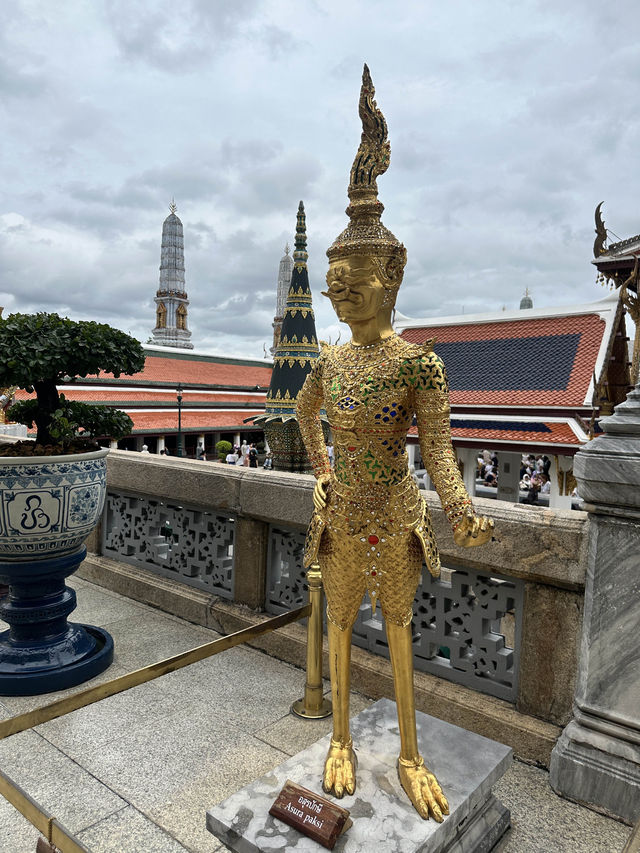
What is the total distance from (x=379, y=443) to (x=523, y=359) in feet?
43.8

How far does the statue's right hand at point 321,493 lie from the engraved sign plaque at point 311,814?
1.06 metres

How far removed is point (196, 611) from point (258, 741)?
1.61m

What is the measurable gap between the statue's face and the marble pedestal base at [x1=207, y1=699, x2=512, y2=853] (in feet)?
5.98

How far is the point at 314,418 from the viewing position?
257 cm

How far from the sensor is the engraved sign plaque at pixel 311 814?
6.33 feet

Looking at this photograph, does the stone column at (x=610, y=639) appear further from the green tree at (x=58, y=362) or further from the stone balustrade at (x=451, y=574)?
the green tree at (x=58, y=362)

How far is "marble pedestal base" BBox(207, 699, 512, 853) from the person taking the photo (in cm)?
195

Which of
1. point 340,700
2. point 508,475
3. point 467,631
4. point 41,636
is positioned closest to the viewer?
point 340,700

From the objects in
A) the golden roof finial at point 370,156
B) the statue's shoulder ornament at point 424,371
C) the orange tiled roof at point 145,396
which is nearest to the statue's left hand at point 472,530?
the statue's shoulder ornament at point 424,371

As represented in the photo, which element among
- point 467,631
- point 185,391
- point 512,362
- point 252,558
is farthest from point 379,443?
point 185,391

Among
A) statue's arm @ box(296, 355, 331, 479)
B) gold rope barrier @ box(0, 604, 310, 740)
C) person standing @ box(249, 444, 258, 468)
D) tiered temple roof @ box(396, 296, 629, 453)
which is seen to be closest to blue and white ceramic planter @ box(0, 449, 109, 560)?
gold rope barrier @ box(0, 604, 310, 740)

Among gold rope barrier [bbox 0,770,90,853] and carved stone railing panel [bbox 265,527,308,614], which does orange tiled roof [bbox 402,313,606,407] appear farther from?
gold rope barrier [bbox 0,770,90,853]

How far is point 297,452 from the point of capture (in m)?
6.81

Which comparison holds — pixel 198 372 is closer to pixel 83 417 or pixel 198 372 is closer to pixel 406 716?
pixel 83 417
